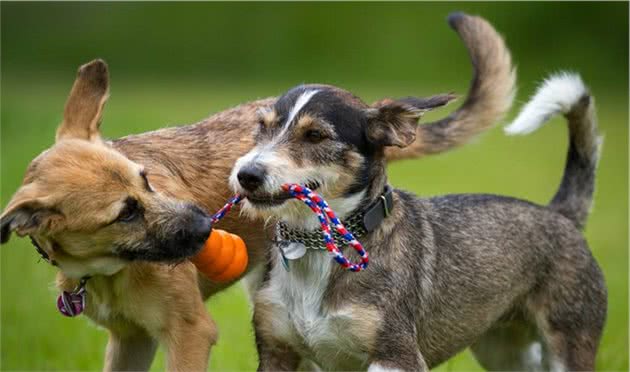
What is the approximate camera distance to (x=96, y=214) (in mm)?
5875

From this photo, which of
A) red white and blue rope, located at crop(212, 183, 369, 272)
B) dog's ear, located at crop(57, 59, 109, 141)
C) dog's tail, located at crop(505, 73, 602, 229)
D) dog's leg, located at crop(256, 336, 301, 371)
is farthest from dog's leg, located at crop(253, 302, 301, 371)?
dog's tail, located at crop(505, 73, 602, 229)

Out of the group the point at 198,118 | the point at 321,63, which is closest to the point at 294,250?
the point at 198,118

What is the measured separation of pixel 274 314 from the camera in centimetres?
651

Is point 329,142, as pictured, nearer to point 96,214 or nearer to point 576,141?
point 96,214

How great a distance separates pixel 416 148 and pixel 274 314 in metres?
2.09

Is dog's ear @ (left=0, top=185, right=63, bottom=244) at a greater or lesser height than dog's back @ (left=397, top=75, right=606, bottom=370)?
greater

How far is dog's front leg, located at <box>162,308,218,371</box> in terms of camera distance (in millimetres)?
6270

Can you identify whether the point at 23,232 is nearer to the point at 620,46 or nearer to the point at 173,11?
the point at 620,46

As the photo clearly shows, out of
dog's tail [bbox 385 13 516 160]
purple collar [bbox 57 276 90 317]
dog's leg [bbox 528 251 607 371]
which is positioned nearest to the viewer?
purple collar [bbox 57 276 90 317]

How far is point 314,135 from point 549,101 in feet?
6.81

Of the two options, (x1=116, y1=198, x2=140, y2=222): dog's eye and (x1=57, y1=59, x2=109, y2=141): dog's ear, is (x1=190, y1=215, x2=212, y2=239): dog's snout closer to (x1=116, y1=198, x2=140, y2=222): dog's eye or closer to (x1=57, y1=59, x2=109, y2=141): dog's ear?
(x1=116, y1=198, x2=140, y2=222): dog's eye

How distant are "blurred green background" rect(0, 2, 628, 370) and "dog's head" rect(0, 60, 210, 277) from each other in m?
11.8

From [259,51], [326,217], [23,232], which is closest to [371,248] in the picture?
[326,217]

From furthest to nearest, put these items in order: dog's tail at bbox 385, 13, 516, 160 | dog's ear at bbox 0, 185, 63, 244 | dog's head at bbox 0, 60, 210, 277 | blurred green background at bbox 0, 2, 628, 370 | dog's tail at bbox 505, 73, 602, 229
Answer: blurred green background at bbox 0, 2, 628, 370 < dog's tail at bbox 385, 13, 516, 160 < dog's tail at bbox 505, 73, 602, 229 < dog's head at bbox 0, 60, 210, 277 < dog's ear at bbox 0, 185, 63, 244
